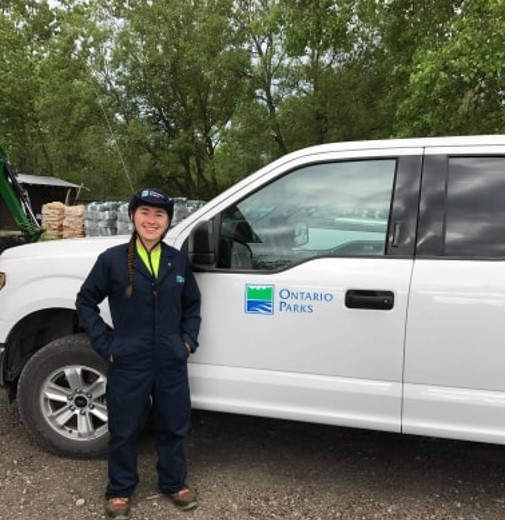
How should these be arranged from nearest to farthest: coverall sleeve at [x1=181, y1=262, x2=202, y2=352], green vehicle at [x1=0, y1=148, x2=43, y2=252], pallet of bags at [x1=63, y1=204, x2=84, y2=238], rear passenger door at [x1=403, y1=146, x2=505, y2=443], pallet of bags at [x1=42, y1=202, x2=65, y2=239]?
rear passenger door at [x1=403, y1=146, x2=505, y2=443]
coverall sleeve at [x1=181, y1=262, x2=202, y2=352]
green vehicle at [x1=0, y1=148, x2=43, y2=252]
pallet of bags at [x1=63, y1=204, x2=84, y2=238]
pallet of bags at [x1=42, y1=202, x2=65, y2=239]

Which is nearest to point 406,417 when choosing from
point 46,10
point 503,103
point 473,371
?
point 473,371

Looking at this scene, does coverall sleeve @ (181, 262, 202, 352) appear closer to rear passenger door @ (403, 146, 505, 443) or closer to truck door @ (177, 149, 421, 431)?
truck door @ (177, 149, 421, 431)

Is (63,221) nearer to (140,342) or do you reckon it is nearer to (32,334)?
(32,334)

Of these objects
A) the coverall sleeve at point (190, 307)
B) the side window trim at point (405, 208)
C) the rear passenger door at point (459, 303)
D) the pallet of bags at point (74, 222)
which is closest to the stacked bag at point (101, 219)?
the pallet of bags at point (74, 222)

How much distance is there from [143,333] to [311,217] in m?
1.08

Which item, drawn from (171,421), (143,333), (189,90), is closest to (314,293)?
(143,333)

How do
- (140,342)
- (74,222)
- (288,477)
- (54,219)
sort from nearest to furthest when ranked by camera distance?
1. (140,342)
2. (288,477)
3. (74,222)
4. (54,219)

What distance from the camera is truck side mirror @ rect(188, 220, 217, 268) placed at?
326cm

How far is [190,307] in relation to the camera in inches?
127

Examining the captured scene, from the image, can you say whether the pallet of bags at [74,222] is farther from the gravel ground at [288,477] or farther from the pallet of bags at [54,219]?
the gravel ground at [288,477]

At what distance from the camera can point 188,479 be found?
11.6 feet

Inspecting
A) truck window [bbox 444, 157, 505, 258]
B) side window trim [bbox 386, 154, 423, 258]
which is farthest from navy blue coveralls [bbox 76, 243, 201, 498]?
truck window [bbox 444, 157, 505, 258]

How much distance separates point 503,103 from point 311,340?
10.8m

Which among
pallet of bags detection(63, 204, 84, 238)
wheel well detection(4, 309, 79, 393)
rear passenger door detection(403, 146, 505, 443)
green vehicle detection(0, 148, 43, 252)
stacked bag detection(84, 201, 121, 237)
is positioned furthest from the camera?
pallet of bags detection(63, 204, 84, 238)
